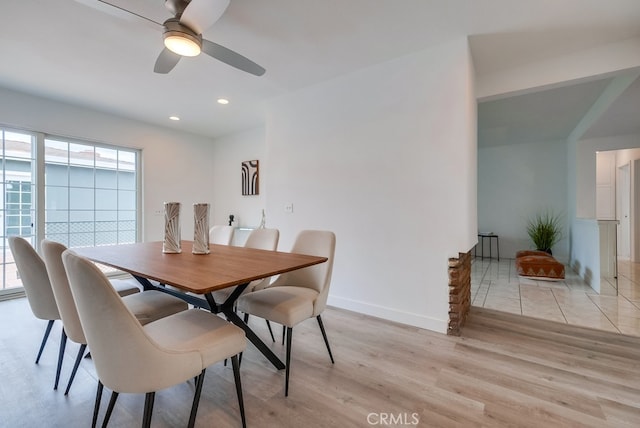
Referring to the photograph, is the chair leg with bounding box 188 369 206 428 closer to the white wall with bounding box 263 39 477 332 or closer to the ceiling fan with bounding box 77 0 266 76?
the ceiling fan with bounding box 77 0 266 76

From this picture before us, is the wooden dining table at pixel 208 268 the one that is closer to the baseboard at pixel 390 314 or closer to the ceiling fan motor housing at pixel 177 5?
the baseboard at pixel 390 314

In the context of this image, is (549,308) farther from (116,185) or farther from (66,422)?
(116,185)

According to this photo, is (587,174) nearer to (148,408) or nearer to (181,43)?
(181,43)

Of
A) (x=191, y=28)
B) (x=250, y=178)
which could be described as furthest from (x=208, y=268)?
(x=250, y=178)

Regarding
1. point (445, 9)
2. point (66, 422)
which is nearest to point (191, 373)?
point (66, 422)

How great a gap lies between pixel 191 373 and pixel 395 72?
2.85 m

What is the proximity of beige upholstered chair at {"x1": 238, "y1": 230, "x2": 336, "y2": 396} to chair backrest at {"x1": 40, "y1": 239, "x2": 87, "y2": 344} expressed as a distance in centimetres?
86

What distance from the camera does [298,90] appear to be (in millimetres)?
3395

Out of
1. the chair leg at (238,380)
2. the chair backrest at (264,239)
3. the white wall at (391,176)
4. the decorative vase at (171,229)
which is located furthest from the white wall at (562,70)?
the chair leg at (238,380)

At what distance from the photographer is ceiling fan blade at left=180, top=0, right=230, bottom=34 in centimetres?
152

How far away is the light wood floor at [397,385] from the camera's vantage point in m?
1.46

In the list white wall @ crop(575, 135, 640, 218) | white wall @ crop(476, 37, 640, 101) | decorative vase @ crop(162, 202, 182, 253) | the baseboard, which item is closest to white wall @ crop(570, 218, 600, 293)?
white wall @ crop(575, 135, 640, 218)

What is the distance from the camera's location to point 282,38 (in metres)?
2.35

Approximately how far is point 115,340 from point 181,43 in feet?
5.59
